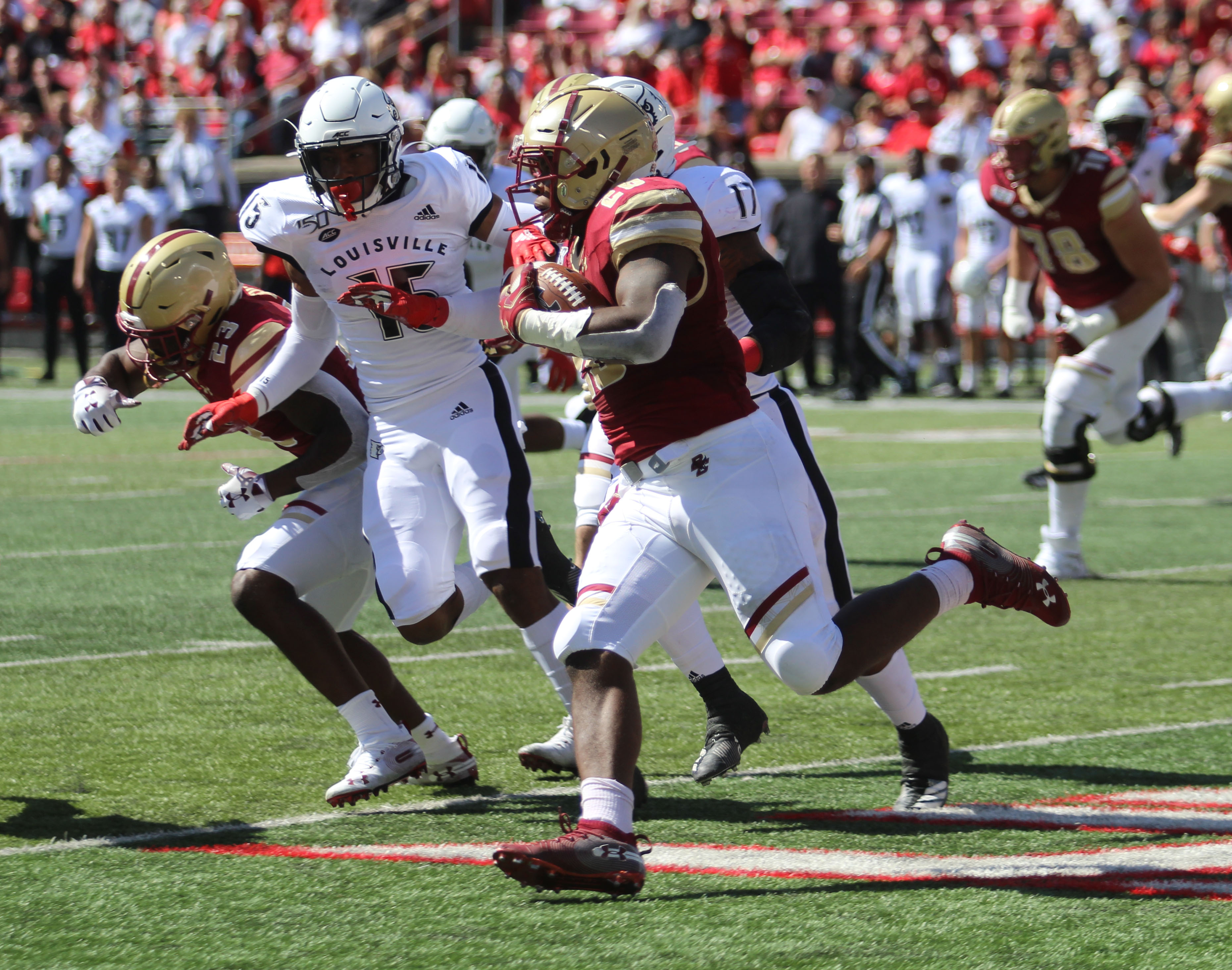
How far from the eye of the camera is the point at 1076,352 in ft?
26.6

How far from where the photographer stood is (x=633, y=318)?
3.53 meters

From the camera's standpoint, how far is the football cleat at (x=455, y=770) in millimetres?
4527

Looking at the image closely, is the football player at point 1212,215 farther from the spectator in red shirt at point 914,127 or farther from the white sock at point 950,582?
the spectator in red shirt at point 914,127

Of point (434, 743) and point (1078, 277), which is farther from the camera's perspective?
point (1078, 277)

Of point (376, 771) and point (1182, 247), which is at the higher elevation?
point (1182, 247)

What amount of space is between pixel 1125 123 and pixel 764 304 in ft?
17.3

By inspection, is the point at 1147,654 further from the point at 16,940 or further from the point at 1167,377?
the point at 1167,377

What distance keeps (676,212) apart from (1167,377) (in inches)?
496

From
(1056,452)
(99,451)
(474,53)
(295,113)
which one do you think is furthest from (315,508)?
(474,53)

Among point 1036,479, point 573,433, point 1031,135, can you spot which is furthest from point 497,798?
point 1036,479

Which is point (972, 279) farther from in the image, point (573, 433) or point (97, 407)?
point (97, 407)

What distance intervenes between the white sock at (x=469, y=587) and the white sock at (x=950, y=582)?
117 cm

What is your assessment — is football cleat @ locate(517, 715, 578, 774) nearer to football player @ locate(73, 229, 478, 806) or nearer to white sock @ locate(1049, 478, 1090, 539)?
football player @ locate(73, 229, 478, 806)

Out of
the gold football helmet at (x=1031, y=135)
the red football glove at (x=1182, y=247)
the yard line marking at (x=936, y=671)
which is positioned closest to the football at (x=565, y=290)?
the yard line marking at (x=936, y=671)
